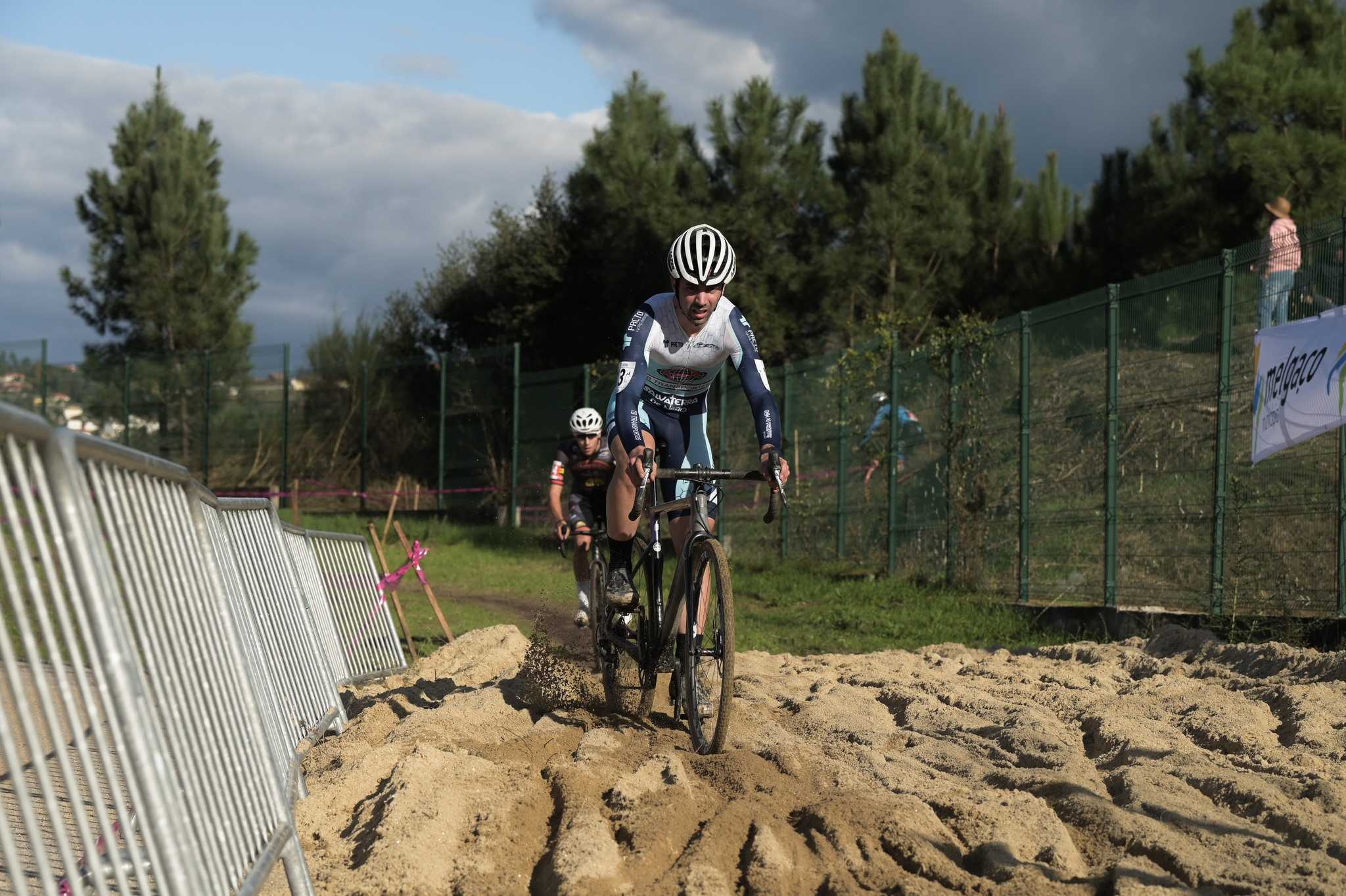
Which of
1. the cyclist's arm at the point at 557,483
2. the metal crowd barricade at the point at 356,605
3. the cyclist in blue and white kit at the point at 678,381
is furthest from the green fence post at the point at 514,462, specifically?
the cyclist in blue and white kit at the point at 678,381

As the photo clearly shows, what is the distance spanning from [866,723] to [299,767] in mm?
2690

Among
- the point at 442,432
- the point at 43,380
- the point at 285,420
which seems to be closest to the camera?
the point at 442,432

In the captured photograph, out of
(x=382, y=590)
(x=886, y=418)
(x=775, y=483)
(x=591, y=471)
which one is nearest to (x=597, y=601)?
(x=775, y=483)

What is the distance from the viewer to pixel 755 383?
21.0 feet

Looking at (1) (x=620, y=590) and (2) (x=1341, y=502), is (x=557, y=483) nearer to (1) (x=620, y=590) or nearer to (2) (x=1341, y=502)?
(1) (x=620, y=590)

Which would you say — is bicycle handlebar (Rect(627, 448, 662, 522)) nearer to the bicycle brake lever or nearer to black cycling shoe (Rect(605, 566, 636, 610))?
the bicycle brake lever

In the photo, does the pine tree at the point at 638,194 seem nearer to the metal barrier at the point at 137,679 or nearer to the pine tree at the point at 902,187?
the pine tree at the point at 902,187

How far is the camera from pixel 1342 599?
8211 millimetres

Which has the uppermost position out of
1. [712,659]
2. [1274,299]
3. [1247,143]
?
[1247,143]

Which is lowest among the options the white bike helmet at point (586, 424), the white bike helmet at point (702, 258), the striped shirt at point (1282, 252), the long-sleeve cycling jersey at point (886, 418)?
the white bike helmet at point (586, 424)

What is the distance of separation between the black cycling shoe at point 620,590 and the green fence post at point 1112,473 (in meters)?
5.45

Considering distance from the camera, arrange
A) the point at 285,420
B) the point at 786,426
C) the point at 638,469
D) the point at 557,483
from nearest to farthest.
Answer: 1. the point at 638,469
2. the point at 557,483
3. the point at 786,426
4. the point at 285,420

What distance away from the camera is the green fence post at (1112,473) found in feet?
35.0

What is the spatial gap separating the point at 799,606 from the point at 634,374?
25.3 ft
